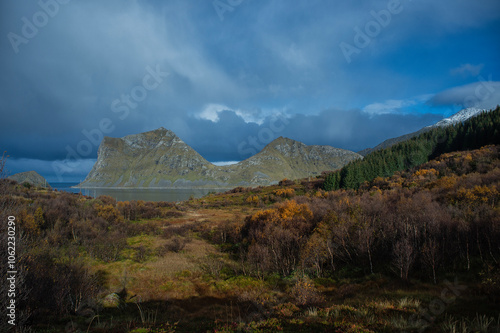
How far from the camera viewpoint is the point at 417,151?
78.5 meters

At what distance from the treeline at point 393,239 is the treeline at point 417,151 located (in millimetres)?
41600

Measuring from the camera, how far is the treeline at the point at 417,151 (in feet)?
209

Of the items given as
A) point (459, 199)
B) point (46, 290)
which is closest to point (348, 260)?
point (459, 199)

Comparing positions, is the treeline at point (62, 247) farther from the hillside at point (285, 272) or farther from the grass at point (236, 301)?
the grass at point (236, 301)

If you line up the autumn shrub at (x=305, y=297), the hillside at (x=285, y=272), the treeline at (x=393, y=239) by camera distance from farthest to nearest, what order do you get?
the treeline at (x=393, y=239) → the autumn shrub at (x=305, y=297) → the hillside at (x=285, y=272)

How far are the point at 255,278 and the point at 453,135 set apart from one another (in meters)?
101

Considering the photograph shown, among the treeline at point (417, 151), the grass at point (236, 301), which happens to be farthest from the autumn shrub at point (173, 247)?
the treeline at point (417, 151)

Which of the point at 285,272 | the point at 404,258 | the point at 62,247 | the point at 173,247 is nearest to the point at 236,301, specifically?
the point at 285,272

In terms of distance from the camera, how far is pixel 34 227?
19.7 meters

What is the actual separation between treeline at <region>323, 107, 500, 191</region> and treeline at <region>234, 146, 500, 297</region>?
41600 mm

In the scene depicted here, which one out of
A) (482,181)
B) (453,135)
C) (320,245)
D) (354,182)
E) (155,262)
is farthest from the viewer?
(453,135)

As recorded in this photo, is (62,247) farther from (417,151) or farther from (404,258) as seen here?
(417,151)

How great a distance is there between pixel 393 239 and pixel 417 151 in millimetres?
82553

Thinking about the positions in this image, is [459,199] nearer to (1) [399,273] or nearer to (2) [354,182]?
(1) [399,273]
